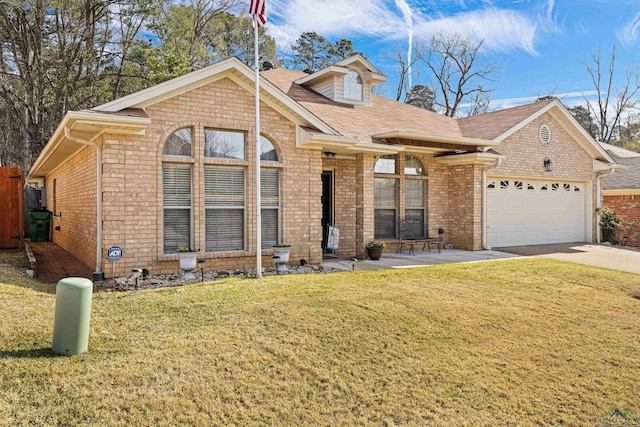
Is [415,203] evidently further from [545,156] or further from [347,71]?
[545,156]

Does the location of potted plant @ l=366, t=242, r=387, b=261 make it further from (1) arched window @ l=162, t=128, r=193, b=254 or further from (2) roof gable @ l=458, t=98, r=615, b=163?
(2) roof gable @ l=458, t=98, r=615, b=163

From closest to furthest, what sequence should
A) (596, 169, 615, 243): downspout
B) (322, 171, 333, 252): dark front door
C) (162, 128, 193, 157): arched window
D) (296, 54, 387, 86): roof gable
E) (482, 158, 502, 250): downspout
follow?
(162, 128, 193, 157): arched window, (322, 171, 333, 252): dark front door, (482, 158, 502, 250): downspout, (296, 54, 387, 86): roof gable, (596, 169, 615, 243): downspout

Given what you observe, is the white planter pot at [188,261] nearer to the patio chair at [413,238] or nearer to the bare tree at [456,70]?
the patio chair at [413,238]

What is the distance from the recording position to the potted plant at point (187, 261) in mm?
8156

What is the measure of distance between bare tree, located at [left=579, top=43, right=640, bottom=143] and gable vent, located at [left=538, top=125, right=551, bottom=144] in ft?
82.6

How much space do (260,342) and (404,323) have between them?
1945mm

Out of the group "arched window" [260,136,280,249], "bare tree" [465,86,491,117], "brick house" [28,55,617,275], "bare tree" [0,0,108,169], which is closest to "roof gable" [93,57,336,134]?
"brick house" [28,55,617,275]

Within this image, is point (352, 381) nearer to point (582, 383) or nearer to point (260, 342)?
point (260, 342)

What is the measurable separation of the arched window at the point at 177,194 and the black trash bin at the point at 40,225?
11493 mm

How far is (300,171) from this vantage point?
9.87 m

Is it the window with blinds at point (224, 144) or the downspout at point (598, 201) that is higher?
the window with blinds at point (224, 144)

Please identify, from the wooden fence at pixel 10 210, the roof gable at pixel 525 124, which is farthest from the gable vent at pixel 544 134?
the wooden fence at pixel 10 210

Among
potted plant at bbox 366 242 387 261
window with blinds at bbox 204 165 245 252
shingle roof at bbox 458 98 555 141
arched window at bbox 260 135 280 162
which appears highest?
shingle roof at bbox 458 98 555 141

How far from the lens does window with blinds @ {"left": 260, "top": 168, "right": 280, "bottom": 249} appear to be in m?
9.54
